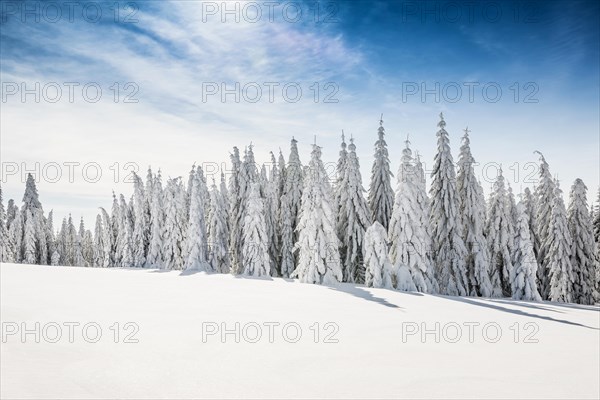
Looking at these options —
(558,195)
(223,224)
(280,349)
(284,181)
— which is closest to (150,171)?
(223,224)

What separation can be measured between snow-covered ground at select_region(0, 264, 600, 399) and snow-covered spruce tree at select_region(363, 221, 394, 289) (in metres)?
8.34

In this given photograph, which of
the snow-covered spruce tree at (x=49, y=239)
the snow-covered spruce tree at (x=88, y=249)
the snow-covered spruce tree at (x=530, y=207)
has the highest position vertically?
the snow-covered spruce tree at (x=530, y=207)

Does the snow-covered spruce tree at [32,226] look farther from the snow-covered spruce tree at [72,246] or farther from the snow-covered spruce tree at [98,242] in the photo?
the snow-covered spruce tree at [72,246]

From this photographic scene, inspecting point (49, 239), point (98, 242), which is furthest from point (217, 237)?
point (98, 242)

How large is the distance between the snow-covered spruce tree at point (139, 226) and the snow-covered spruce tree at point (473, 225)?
142 ft

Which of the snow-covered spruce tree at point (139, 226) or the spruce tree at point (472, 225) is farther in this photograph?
the snow-covered spruce tree at point (139, 226)

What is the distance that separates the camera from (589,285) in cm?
3619

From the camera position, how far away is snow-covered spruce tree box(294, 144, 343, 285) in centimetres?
2802

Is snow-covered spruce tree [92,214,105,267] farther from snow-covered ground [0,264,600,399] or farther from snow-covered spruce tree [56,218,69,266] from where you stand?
snow-covered ground [0,264,600,399]

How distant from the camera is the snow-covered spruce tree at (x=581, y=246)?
35.8 m

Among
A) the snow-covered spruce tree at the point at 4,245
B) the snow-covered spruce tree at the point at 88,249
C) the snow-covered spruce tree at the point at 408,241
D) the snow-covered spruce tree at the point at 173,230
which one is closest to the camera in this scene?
the snow-covered spruce tree at the point at 408,241

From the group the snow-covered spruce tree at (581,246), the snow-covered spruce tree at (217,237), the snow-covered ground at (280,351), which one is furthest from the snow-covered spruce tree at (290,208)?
the snow-covered spruce tree at (581,246)

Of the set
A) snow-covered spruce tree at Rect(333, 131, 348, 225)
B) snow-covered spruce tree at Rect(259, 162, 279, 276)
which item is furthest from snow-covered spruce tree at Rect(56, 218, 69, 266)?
snow-covered spruce tree at Rect(333, 131, 348, 225)

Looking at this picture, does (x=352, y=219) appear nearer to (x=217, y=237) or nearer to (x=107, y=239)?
(x=217, y=237)
